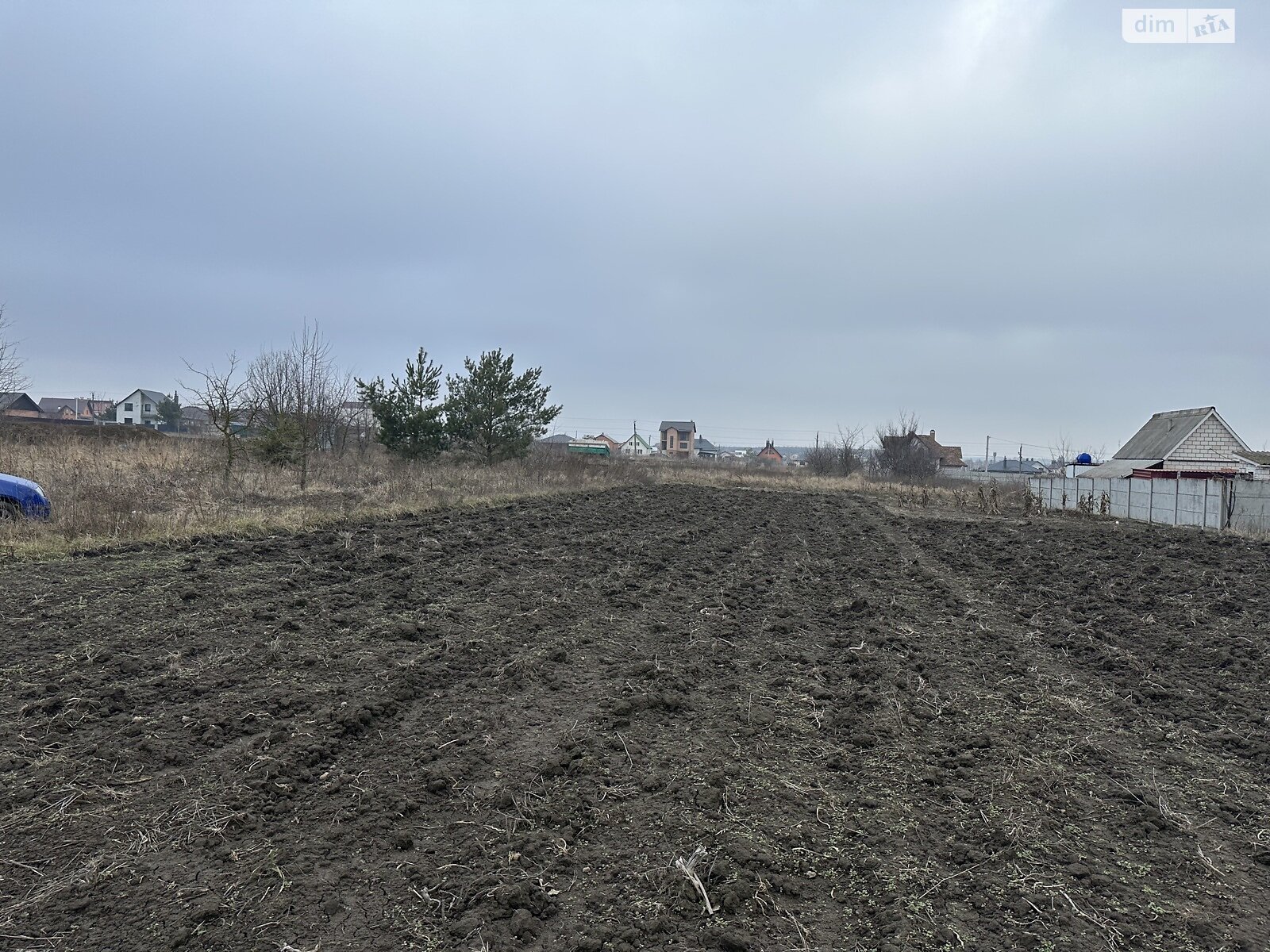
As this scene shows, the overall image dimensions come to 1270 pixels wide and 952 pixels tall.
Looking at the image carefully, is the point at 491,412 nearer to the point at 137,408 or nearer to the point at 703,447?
the point at 137,408

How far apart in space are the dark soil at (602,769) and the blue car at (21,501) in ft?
6.22

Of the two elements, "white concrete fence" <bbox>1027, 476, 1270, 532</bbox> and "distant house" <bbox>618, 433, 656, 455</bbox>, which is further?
"distant house" <bbox>618, 433, 656, 455</bbox>

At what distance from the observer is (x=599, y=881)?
2611 millimetres

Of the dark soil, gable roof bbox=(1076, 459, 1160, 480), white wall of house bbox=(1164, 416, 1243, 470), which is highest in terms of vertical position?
white wall of house bbox=(1164, 416, 1243, 470)

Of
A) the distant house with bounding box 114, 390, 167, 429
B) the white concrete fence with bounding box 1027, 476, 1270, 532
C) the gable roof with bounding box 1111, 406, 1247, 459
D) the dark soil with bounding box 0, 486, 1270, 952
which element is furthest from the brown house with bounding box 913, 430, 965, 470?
the distant house with bounding box 114, 390, 167, 429

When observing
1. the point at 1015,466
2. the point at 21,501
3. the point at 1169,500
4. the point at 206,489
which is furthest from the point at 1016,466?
the point at 21,501

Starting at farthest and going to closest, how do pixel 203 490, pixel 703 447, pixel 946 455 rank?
pixel 703 447 < pixel 946 455 < pixel 203 490

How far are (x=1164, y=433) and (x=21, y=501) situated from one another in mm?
37545

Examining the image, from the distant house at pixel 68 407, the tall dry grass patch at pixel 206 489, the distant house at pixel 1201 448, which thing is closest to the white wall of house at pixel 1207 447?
the distant house at pixel 1201 448

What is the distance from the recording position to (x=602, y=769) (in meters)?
3.51

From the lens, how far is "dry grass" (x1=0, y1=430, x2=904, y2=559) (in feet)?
28.2

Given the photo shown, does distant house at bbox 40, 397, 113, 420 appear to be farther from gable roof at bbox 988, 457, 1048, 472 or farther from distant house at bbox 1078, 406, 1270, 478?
gable roof at bbox 988, 457, 1048, 472

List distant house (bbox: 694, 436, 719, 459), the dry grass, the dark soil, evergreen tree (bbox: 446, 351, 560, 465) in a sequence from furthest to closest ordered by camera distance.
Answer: distant house (bbox: 694, 436, 719, 459) < evergreen tree (bbox: 446, 351, 560, 465) < the dry grass < the dark soil

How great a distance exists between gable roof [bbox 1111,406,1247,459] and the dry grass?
24220 mm
